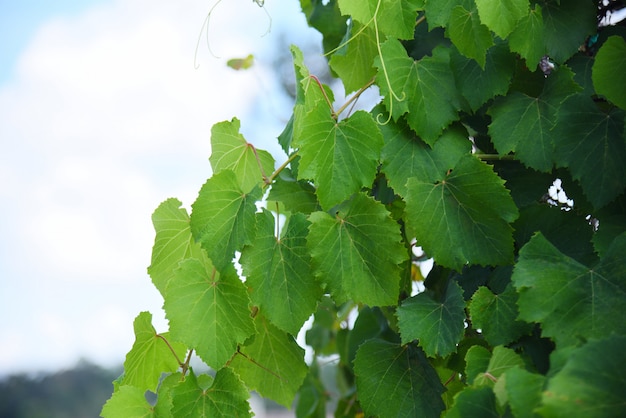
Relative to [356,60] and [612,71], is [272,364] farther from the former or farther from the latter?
[612,71]

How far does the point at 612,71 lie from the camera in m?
0.74

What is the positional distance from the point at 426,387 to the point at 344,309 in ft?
2.26

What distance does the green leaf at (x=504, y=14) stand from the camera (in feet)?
2.42

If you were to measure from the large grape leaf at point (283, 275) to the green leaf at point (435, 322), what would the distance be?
0.10 metres

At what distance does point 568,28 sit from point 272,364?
550 millimetres

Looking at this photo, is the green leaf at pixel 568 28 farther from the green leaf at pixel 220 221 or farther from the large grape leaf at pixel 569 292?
the green leaf at pixel 220 221

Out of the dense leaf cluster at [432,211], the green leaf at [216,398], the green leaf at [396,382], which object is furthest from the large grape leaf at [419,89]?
the green leaf at [216,398]

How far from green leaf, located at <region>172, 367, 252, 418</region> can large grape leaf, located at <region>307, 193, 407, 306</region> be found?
168 millimetres

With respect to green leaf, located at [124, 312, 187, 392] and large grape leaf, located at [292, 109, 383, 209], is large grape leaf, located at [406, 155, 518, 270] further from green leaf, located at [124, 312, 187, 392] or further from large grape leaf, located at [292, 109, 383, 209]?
green leaf, located at [124, 312, 187, 392]

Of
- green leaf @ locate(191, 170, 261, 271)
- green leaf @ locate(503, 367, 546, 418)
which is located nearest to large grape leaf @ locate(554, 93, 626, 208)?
green leaf @ locate(503, 367, 546, 418)

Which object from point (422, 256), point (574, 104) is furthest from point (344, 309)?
point (574, 104)

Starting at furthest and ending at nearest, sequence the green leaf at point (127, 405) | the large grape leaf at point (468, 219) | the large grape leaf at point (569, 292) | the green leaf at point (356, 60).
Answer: the green leaf at point (356, 60)
the green leaf at point (127, 405)
the large grape leaf at point (468, 219)
the large grape leaf at point (569, 292)

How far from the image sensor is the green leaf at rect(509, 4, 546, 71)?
2.59 feet

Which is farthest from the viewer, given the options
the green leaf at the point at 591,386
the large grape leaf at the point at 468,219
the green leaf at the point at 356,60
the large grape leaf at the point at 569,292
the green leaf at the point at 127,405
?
the green leaf at the point at 356,60
